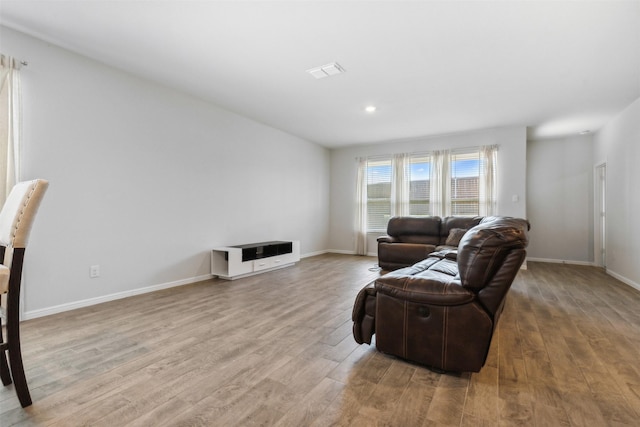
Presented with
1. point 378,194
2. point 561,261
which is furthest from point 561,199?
point 378,194

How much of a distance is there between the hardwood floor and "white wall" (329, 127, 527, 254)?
2.76 meters

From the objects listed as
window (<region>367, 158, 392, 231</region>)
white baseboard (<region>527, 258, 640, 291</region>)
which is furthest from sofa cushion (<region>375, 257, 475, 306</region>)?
window (<region>367, 158, 392, 231</region>)

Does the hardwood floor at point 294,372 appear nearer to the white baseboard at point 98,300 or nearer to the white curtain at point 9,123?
the white baseboard at point 98,300

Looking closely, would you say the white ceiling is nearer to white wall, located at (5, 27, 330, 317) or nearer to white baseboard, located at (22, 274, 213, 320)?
white wall, located at (5, 27, 330, 317)

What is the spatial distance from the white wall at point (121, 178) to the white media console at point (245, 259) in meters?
0.19

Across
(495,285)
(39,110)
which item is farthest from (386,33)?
(39,110)

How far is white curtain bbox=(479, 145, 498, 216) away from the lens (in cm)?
566

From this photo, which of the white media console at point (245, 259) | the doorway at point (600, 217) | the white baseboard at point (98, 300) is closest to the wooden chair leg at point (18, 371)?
the white baseboard at point (98, 300)

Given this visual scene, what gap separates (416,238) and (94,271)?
15.8 ft

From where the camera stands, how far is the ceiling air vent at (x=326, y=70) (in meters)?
3.25

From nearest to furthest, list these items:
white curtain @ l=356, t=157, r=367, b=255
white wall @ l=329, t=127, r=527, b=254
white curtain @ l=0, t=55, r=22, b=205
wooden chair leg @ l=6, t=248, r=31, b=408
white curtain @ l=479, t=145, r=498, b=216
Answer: wooden chair leg @ l=6, t=248, r=31, b=408
white curtain @ l=0, t=55, r=22, b=205
white wall @ l=329, t=127, r=527, b=254
white curtain @ l=479, t=145, r=498, b=216
white curtain @ l=356, t=157, r=367, b=255

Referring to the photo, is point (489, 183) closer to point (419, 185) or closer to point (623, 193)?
point (419, 185)

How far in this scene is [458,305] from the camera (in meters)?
1.76

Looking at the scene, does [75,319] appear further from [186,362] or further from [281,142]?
[281,142]
